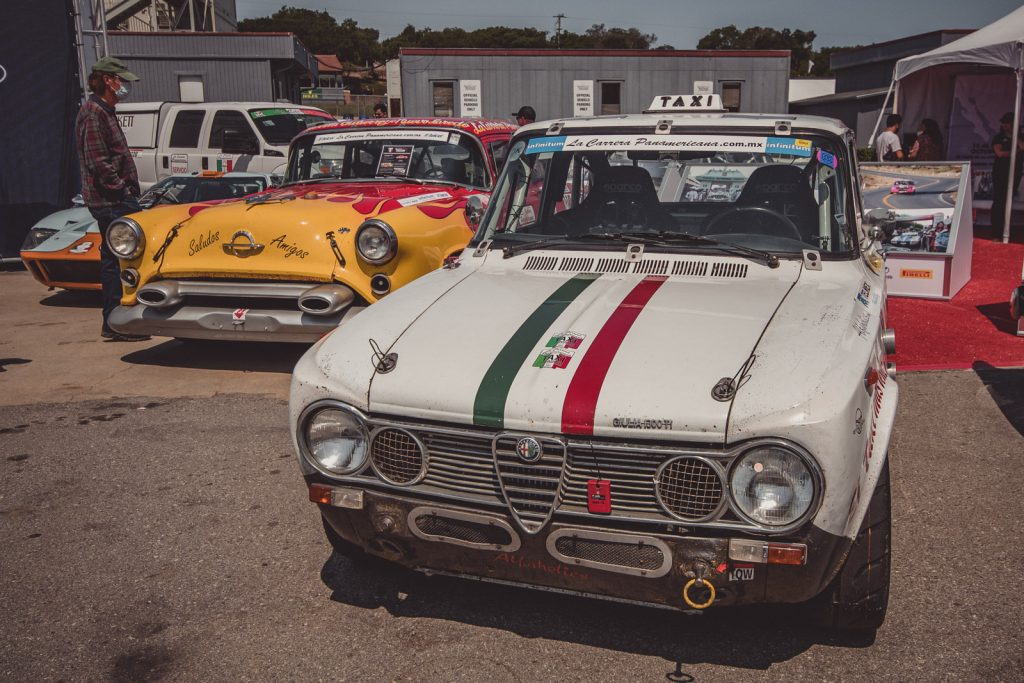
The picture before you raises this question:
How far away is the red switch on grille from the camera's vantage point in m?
2.57

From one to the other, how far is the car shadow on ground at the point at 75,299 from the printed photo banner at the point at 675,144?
252 inches

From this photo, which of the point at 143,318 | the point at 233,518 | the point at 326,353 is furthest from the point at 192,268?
the point at 326,353

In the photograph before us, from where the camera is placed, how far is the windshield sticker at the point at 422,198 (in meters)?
6.23

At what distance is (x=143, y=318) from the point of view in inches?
240

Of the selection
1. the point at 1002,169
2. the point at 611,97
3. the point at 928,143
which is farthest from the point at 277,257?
the point at 611,97

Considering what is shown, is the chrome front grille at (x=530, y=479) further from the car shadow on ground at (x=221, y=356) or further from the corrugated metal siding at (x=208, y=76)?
the corrugated metal siding at (x=208, y=76)

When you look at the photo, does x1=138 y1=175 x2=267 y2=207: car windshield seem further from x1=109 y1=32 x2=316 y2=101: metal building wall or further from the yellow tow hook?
x1=109 y1=32 x2=316 y2=101: metal building wall

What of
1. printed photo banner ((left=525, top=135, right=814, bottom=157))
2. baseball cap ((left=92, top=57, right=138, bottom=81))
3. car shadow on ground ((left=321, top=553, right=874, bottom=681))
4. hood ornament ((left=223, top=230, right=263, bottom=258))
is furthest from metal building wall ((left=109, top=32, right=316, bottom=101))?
car shadow on ground ((left=321, top=553, right=874, bottom=681))

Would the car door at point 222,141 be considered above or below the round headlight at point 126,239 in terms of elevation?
above

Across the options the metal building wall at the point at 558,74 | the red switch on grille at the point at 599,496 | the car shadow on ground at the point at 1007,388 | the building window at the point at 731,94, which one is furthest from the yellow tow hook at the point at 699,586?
the building window at the point at 731,94

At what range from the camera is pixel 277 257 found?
5891mm

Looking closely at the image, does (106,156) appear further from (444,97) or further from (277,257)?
(444,97)

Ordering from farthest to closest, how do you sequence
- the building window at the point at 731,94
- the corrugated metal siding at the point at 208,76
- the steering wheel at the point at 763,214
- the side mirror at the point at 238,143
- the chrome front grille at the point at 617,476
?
the corrugated metal siding at the point at 208,76
the building window at the point at 731,94
the side mirror at the point at 238,143
the steering wheel at the point at 763,214
the chrome front grille at the point at 617,476

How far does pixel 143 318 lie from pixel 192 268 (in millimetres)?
495
